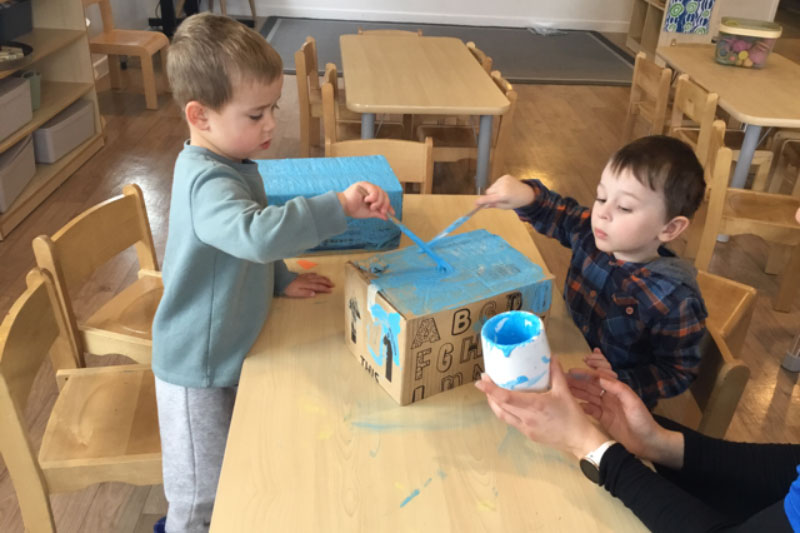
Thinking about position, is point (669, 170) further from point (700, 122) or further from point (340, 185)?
point (700, 122)

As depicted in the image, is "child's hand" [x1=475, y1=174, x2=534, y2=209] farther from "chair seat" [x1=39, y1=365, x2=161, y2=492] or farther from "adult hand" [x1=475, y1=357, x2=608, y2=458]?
"chair seat" [x1=39, y1=365, x2=161, y2=492]

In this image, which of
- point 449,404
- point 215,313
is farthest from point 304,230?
point 449,404

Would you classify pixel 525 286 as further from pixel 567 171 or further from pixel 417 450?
pixel 567 171

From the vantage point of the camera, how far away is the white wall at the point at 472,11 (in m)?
6.93

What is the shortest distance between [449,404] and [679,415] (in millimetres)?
1262

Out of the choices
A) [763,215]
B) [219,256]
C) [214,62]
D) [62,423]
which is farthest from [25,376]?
[763,215]

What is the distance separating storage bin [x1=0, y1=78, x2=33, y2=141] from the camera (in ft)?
9.52

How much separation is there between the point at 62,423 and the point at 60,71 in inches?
121

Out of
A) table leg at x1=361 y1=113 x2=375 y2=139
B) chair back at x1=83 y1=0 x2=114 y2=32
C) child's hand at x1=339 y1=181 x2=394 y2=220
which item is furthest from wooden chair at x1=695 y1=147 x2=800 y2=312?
chair back at x1=83 y1=0 x2=114 y2=32

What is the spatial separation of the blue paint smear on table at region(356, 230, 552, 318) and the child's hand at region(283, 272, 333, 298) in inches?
9.5

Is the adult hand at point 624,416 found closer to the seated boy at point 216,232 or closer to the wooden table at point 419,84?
the seated boy at point 216,232

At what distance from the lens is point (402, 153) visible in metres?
2.04

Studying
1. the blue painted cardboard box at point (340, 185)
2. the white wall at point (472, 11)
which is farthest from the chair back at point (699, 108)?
the white wall at point (472, 11)

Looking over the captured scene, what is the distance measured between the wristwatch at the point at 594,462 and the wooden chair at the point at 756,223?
1.76 metres
